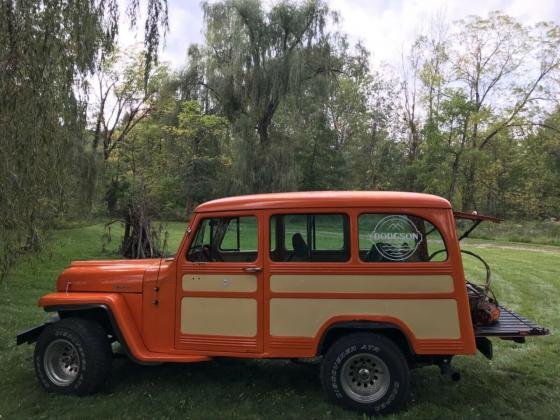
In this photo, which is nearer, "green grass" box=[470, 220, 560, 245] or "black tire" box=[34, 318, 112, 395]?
"black tire" box=[34, 318, 112, 395]

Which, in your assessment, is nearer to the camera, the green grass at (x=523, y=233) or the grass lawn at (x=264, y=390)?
the grass lawn at (x=264, y=390)

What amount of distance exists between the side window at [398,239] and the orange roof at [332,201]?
13 centimetres

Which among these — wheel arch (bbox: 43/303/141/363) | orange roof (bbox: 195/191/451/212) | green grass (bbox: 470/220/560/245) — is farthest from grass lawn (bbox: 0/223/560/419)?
green grass (bbox: 470/220/560/245)

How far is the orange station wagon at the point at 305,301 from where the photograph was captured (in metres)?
4.59

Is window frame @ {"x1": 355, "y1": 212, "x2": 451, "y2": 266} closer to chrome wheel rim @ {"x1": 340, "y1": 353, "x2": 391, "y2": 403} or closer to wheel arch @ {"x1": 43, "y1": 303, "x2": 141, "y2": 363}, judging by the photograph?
chrome wheel rim @ {"x1": 340, "y1": 353, "x2": 391, "y2": 403}

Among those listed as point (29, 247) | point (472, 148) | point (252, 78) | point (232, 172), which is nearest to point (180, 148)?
point (232, 172)

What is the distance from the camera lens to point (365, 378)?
470 cm

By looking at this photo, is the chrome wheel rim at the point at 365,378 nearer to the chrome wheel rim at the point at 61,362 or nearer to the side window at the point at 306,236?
the side window at the point at 306,236

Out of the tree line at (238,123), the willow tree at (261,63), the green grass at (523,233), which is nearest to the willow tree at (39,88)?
the tree line at (238,123)

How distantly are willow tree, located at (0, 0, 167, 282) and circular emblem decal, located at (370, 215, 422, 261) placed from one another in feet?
11.8

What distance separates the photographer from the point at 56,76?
574 cm

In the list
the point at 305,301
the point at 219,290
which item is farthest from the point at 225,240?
the point at 305,301

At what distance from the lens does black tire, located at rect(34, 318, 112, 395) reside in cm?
502

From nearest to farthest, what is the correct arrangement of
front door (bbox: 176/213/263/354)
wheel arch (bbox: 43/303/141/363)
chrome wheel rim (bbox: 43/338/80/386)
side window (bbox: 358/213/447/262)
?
side window (bbox: 358/213/447/262)
front door (bbox: 176/213/263/354)
wheel arch (bbox: 43/303/141/363)
chrome wheel rim (bbox: 43/338/80/386)
